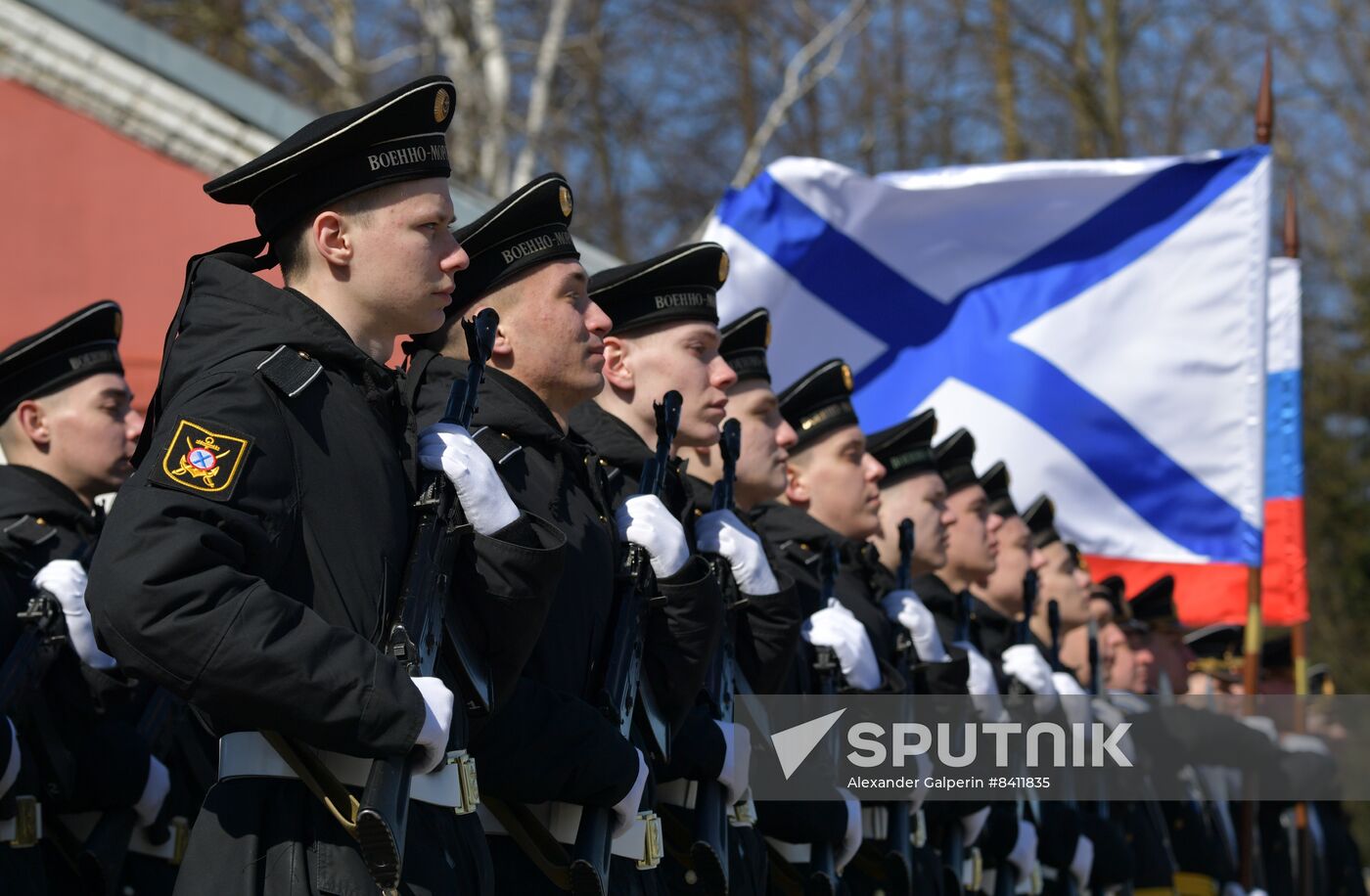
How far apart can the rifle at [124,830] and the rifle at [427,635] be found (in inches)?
65.9

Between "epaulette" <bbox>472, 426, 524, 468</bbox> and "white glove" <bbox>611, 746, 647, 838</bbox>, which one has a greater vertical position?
"epaulette" <bbox>472, 426, 524, 468</bbox>

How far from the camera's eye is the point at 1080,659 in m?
10.2

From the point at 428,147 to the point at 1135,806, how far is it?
5.99 meters

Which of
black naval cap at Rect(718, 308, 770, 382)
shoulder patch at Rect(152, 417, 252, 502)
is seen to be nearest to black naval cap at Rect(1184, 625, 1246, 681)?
black naval cap at Rect(718, 308, 770, 382)

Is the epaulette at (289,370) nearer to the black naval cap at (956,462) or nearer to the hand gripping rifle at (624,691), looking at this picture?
the hand gripping rifle at (624,691)

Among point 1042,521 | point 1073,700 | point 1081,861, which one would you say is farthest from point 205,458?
point 1042,521

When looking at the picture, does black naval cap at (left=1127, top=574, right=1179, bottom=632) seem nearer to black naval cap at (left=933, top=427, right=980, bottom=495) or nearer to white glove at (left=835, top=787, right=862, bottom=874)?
black naval cap at (left=933, top=427, right=980, bottom=495)

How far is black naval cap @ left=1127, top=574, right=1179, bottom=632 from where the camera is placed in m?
10.3

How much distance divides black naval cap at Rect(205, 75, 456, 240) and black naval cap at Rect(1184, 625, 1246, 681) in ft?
30.1

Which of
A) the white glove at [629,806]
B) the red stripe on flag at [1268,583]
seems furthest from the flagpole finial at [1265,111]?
the white glove at [629,806]

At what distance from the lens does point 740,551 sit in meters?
4.81

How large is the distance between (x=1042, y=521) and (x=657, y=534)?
17.7ft

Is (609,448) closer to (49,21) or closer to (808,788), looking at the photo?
(808,788)

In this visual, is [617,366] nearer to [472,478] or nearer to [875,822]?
[875,822]
